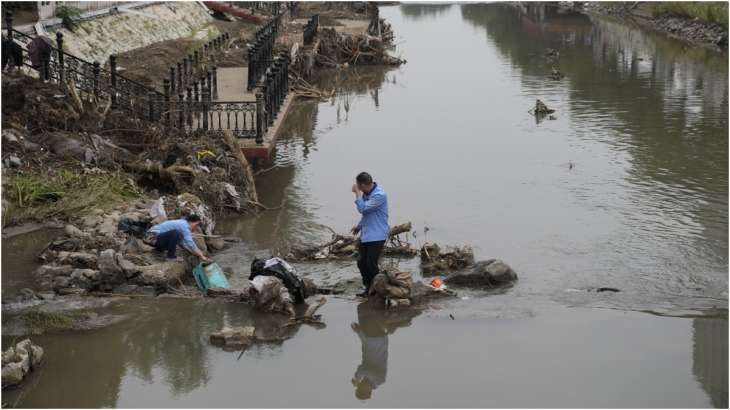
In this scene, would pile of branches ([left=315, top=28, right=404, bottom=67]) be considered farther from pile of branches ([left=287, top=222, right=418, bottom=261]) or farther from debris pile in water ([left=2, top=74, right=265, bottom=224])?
pile of branches ([left=287, top=222, right=418, bottom=261])

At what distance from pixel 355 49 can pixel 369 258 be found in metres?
27.3

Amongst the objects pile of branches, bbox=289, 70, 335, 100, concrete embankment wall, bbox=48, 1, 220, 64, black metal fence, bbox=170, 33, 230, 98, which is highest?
concrete embankment wall, bbox=48, 1, 220, 64

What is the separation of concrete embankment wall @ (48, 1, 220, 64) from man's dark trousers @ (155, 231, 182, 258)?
13150mm

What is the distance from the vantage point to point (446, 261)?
13.2 metres

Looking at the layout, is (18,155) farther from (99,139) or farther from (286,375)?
(286,375)

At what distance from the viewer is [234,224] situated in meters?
15.4

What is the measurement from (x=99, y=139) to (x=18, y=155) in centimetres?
161

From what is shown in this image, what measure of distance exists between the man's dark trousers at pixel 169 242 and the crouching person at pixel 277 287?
3.88 ft

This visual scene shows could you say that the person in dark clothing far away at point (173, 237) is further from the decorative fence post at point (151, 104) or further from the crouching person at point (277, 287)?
the decorative fence post at point (151, 104)

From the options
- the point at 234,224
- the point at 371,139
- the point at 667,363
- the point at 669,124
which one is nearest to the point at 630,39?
the point at 669,124

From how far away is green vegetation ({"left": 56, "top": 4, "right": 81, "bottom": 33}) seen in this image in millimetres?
25609

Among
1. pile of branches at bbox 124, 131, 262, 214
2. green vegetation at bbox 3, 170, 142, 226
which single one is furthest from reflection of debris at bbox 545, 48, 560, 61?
green vegetation at bbox 3, 170, 142, 226

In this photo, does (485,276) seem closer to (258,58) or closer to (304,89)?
(258,58)

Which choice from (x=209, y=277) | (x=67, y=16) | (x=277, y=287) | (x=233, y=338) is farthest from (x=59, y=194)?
(x=67, y=16)
